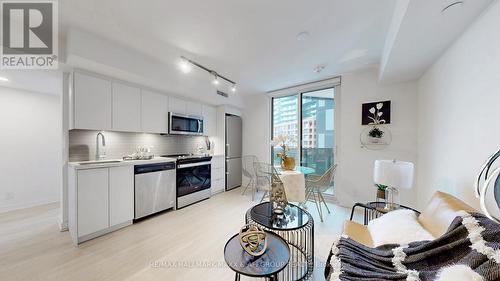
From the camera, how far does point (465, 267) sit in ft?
2.44

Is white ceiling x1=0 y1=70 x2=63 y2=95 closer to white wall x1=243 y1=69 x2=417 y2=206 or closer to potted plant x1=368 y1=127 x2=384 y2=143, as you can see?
white wall x1=243 y1=69 x2=417 y2=206

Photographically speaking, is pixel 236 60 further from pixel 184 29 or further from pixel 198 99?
pixel 198 99

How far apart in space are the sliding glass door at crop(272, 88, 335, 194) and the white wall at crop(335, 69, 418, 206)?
24cm

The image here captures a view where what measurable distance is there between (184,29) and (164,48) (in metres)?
0.59

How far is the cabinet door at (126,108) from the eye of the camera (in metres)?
2.60

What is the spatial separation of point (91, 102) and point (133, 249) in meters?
1.96

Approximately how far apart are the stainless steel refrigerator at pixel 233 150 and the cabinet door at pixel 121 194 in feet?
7.29

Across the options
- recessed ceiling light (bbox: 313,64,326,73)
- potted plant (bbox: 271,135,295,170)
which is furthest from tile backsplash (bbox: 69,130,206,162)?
recessed ceiling light (bbox: 313,64,326,73)

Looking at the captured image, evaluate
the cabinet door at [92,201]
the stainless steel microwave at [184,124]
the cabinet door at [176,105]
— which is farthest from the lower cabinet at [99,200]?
the cabinet door at [176,105]

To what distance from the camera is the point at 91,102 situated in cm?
235

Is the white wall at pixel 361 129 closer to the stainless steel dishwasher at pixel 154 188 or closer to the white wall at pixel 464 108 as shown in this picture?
the white wall at pixel 464 108

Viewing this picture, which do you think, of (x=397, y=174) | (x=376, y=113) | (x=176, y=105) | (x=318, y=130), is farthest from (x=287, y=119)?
(x=397, y=174)

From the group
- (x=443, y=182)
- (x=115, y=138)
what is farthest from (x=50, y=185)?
(x=443, y=182)

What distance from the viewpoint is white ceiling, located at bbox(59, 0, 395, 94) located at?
1615 millimetres
